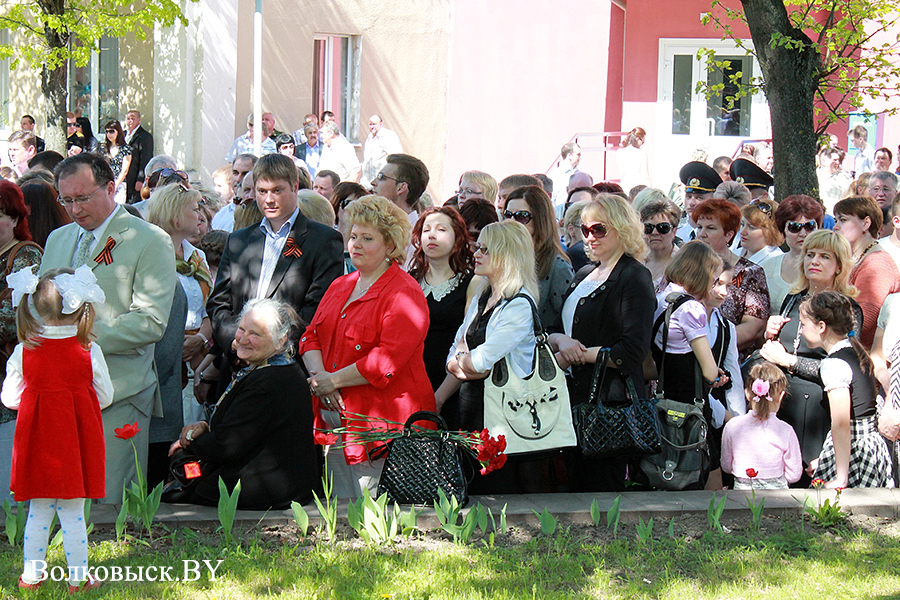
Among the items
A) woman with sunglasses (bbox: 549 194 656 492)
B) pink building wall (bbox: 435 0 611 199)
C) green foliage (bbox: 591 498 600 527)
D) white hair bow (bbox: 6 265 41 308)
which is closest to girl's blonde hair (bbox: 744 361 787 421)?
woman with sunglasses (bbox: 549 194 656 492)

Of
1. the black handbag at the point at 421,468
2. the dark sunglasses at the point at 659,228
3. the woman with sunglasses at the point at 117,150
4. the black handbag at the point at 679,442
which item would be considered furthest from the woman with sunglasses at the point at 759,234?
the woman with sunglasses at the point at 117,150

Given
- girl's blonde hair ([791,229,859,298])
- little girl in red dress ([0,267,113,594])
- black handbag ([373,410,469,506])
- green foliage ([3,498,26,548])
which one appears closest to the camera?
little girl in red dress ([0,267,113,594])

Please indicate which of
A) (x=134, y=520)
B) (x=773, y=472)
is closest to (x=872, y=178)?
(x=773, y=472)

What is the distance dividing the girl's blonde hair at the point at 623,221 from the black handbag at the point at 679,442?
415 mm

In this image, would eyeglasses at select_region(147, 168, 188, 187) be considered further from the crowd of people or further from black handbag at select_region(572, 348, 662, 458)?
black handbag at select_region(572, 348, 662, 458)

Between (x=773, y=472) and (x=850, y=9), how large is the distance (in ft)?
30.4

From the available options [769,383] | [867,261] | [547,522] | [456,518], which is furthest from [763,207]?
[456,518]

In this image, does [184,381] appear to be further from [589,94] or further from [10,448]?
[589,94]

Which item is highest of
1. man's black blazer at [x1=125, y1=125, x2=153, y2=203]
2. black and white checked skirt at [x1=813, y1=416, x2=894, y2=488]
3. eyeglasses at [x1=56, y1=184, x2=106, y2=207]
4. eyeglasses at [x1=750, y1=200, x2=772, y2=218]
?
man's black blazer at [x1=125, y1=125, x2=153, y2=203]

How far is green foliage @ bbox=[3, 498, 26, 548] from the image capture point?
16.1ft

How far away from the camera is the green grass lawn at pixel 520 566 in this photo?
4527mm

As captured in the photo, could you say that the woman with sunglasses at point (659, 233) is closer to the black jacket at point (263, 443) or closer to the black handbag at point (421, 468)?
the black handbag at point (421, 468)

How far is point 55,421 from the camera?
14.5 feet

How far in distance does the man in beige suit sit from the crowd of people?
1 centimetres
